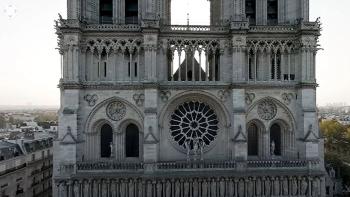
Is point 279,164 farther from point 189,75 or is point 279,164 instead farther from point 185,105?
point 189,75

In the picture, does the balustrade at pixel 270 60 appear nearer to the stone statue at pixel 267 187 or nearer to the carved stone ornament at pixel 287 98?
the carved stone ornament at pixel 287 98

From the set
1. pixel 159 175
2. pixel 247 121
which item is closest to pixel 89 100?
pixel 159 175

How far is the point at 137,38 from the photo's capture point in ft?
121

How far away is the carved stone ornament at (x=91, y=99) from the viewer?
120 ft

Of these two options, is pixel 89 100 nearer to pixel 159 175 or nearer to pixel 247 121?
pixel 159 175

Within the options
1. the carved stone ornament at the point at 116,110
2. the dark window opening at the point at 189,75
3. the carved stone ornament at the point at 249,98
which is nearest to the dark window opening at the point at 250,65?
the carved stone ornament at the point at 249,98

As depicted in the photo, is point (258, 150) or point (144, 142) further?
point (258, 150)

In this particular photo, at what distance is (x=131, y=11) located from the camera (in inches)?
1547

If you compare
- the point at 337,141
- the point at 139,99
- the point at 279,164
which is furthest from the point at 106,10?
the point at 337,141

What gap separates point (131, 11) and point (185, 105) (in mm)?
10497

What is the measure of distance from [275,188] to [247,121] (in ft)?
21.2

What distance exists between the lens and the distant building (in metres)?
44.1

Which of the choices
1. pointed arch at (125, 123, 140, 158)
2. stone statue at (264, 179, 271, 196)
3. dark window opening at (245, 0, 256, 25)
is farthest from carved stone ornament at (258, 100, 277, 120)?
pointed arch at (125, 123, 140, 158)

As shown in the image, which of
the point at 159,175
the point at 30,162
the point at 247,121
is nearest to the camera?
the point at 159,175
